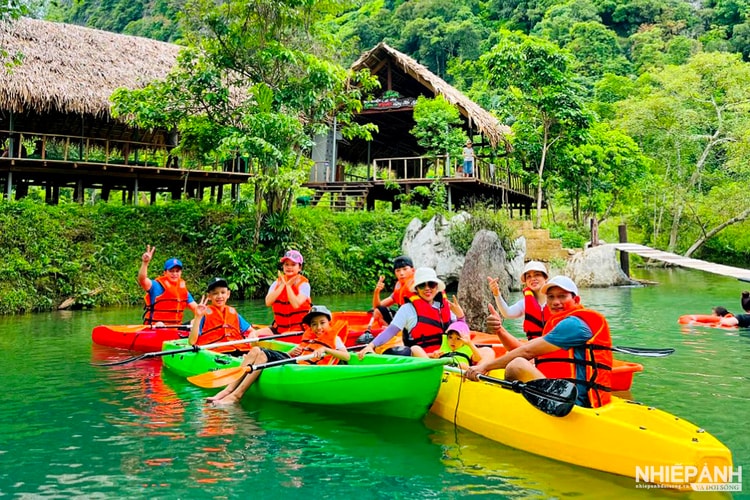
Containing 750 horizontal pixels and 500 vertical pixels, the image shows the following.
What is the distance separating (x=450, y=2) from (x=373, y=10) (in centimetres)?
587

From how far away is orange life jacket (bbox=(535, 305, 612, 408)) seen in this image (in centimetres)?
419

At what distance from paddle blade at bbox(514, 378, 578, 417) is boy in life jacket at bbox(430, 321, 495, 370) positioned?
3.53 ft

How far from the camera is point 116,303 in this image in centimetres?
1497

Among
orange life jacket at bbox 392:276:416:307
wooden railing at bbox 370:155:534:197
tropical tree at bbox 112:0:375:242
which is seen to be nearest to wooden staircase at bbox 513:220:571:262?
wooden railing at bbox 370:155:534:197

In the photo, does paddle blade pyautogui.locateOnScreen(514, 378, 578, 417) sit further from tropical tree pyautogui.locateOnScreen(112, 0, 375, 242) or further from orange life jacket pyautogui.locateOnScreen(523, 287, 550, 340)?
tropical tree pyautogui.locateOnScreen(112, 0, 375, 242)

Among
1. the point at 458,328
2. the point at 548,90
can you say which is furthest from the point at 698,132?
the point at 458,328

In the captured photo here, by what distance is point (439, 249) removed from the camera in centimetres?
1820

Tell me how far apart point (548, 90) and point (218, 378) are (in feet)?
58.2

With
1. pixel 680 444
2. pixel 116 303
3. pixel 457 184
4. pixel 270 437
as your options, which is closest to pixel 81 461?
pixel 270 437

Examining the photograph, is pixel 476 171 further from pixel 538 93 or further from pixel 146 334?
pixel 146 334

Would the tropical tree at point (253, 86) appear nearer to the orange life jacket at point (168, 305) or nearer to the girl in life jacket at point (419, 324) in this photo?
the orange life jacket at point (168, 305)

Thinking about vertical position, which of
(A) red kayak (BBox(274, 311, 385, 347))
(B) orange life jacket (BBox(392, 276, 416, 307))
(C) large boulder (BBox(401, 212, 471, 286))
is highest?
(C) large boulder (BBox(401, 212, 471, 286))

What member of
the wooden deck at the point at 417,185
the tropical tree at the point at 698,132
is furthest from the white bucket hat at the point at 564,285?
the tropical tree at the point at 698,132

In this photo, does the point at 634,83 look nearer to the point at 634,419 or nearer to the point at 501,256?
the point at 501,256
